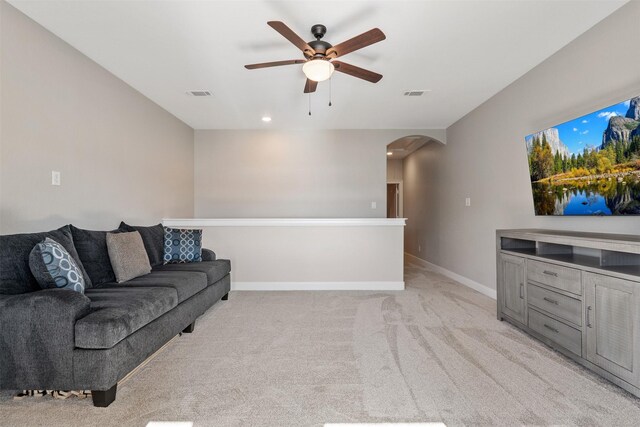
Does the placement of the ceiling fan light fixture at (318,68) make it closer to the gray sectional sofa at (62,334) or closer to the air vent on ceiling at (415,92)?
the air vent on ceiling at (415,92)

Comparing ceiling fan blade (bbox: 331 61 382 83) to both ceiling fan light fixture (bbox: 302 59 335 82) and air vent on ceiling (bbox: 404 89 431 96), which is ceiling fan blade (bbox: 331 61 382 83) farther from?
air vent on ceiling (bbox: 404 89 431 96)

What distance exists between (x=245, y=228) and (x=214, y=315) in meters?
1.54

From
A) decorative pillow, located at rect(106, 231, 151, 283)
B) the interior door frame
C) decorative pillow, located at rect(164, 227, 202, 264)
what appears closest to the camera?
decorative pillow, located at rect(106, 231, 151, 283)

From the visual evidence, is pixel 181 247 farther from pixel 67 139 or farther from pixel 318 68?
pixel 318 68

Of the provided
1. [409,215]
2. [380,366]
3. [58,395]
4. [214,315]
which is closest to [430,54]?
[380,366]

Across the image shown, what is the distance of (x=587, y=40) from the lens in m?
2.67

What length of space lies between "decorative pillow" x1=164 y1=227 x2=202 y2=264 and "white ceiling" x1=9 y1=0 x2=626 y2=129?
1.77 metres

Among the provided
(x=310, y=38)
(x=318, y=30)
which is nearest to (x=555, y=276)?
(x=318, y=30)

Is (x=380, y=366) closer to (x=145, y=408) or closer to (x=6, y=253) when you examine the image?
(x=145, y=408)

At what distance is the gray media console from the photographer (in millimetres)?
1894

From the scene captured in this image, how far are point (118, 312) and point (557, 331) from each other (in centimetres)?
311

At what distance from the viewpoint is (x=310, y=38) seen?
9.21ft

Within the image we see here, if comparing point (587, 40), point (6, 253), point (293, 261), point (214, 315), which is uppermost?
point (587, 40)

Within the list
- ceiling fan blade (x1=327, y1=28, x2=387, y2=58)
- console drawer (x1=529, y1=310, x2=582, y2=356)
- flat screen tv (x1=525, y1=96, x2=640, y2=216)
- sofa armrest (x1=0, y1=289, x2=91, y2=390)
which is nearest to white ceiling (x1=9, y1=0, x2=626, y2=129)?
ceiling fan blade (x1=327, y1=28, x2=387, y2=58)
